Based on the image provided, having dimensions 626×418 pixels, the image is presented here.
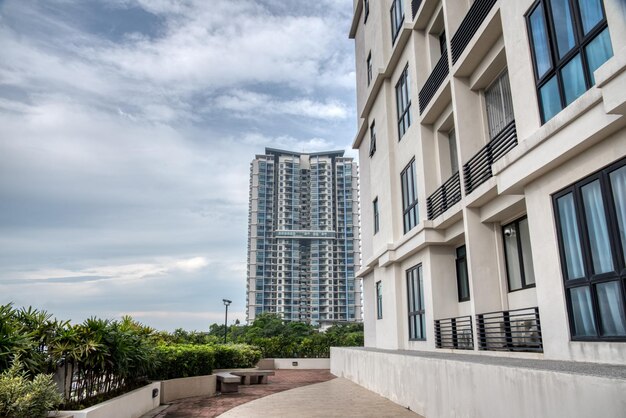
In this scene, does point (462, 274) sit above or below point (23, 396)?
A: above

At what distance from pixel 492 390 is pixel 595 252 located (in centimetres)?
216

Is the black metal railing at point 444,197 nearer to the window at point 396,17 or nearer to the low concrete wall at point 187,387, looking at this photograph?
A: the window at point 396,17

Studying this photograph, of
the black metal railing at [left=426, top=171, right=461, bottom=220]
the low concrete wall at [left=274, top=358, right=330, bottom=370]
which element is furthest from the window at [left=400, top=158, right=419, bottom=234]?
the low concrete wall at [left=274, top=358, right=330, bottom=370]

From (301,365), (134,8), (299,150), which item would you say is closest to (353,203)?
(299,150)

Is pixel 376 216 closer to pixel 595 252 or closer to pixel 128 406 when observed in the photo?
pixel 128 406

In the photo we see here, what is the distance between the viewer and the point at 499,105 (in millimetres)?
10000

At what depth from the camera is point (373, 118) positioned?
721 inches

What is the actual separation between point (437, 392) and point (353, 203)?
8815 cm

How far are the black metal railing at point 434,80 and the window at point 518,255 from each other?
423 centimetres

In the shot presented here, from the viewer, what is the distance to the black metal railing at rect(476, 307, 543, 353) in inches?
299

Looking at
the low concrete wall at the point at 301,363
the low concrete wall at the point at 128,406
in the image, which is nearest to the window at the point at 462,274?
the low concrete wall at the point at 128,406

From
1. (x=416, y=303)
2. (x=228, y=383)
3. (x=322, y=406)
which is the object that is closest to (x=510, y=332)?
(x=322, y=406)

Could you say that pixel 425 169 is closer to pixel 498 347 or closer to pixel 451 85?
pixel 451 85

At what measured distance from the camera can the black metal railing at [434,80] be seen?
11180 mm
